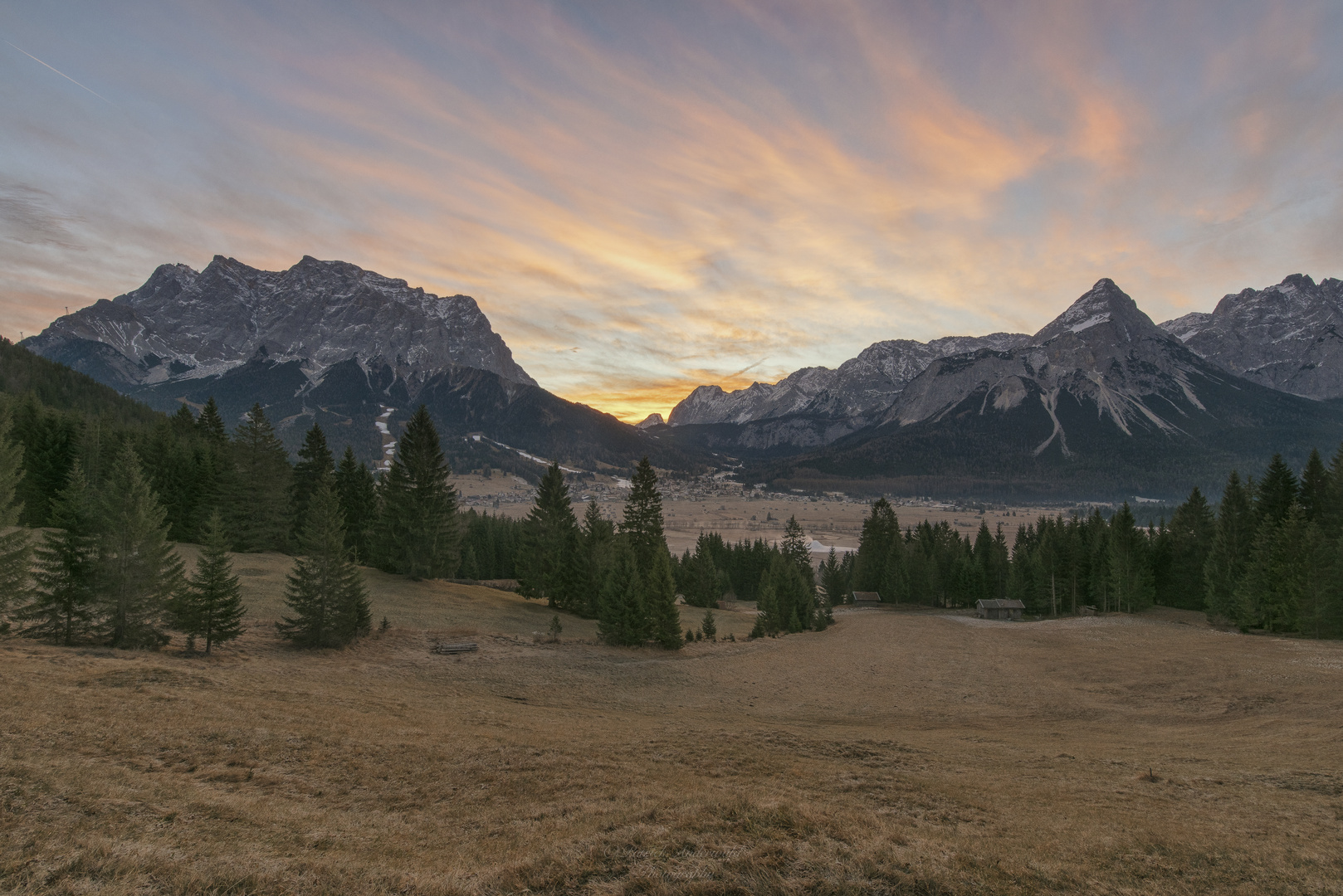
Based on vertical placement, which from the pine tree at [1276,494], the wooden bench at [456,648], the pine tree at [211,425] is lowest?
the wooden bench at [456,648]

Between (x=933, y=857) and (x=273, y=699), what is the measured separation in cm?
1934

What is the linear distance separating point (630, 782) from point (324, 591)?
23376 millimetres

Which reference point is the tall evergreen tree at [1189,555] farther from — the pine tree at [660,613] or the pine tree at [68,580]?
the pine tree at [68,580]

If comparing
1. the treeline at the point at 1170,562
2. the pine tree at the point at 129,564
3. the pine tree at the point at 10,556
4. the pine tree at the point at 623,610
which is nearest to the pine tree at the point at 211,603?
the pine tree at the point at 129,564

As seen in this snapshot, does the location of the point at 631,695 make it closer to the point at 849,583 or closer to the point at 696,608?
the point at 696,608

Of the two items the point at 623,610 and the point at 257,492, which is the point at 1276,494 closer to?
the point at 623,610

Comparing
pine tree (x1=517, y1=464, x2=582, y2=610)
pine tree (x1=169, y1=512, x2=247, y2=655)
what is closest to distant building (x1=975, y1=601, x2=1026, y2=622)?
pine tree (x1=517, y1=464, x2=582, y2=610)

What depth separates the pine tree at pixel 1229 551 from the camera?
172 feet

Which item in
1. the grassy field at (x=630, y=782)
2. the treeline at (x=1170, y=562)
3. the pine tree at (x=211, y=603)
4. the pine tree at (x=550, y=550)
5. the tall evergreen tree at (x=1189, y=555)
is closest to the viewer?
the grassy field at (x=630, y=782)

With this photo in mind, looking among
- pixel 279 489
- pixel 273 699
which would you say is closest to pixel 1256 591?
pixel 273 699

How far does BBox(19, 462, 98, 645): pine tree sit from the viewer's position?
23.4 metres

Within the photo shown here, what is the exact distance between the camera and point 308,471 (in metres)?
59.4

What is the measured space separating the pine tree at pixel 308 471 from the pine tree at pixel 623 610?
3440cm

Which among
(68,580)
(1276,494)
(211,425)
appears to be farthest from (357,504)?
(1276,494)
